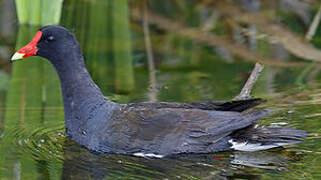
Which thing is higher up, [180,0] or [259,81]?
Answer: [180,0]

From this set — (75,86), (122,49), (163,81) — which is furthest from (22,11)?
(75,86)

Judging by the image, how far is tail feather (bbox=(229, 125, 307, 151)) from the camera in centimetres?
522

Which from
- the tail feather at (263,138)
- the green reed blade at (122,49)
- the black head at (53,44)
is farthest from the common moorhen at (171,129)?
the green reed blade at (122,49)

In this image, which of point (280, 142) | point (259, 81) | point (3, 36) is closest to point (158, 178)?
point (280, 142)

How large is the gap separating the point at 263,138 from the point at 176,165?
0.66 metres

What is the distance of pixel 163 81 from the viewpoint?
24.5 feet

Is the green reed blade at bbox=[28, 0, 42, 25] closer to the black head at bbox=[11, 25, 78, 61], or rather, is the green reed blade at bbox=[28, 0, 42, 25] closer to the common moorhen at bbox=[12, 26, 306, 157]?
the black head at bbox=[11, 25, 78, 61]

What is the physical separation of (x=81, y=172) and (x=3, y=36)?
4565mm

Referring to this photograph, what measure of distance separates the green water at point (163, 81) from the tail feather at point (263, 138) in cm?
7

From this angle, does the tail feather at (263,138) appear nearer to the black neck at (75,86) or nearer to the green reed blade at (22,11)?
the black neck at (75,86)

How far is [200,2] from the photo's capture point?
10523 mm

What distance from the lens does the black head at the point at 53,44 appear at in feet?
19.2

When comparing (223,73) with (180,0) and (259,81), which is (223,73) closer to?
(259,81)

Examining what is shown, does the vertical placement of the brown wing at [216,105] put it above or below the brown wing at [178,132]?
above
